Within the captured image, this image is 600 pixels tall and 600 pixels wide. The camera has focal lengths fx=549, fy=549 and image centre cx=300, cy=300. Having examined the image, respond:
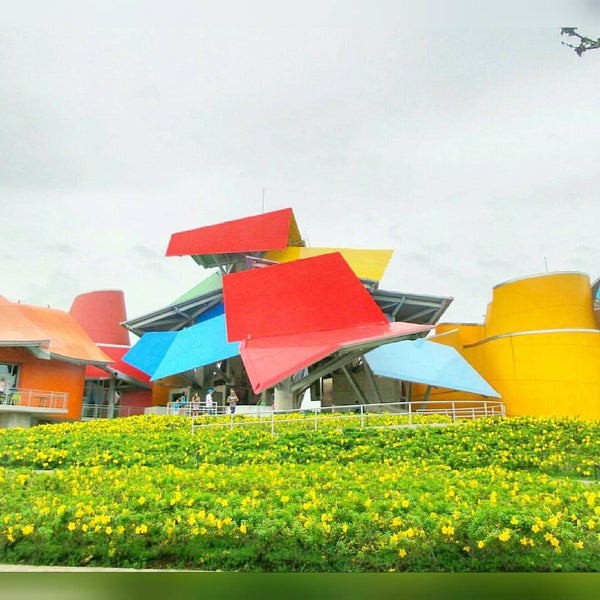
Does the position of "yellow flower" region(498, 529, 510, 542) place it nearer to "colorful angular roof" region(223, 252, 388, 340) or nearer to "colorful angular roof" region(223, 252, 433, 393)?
"colorful angular roof" region(223, 252, 433, 393)

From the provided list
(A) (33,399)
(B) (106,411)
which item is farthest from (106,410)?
(A) (33,399)

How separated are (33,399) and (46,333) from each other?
2792 millimetres

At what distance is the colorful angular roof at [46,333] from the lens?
19953 mm

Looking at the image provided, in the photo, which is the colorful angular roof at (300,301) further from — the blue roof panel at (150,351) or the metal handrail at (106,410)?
the metal handrail at (106,410)

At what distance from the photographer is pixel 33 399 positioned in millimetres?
20344

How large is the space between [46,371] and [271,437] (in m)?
13.5

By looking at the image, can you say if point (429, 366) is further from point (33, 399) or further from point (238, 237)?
point (33, 399)

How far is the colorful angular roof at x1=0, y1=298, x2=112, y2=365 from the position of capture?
19953 mm

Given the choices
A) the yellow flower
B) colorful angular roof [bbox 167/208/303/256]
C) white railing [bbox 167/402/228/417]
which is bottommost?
the yellow flower

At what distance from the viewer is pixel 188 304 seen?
92.3ft

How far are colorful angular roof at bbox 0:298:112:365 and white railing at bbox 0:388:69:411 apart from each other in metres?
1.41

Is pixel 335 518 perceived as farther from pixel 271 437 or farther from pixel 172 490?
pixel 271 437

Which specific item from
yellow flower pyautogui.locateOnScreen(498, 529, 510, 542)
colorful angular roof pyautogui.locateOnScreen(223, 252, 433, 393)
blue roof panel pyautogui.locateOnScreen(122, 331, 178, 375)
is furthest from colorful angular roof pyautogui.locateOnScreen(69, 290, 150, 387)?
yellow flower pyautogui.locateOnScreen(498, 529, 510, 542)

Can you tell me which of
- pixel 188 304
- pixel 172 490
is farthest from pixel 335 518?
pixel 188 304
